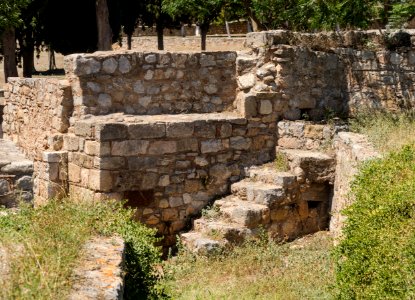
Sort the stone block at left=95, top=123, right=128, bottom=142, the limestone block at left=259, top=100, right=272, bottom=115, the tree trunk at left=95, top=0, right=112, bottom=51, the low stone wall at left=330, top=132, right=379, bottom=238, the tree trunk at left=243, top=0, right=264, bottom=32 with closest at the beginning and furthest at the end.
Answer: the low stone wall at left=330, top=132, right=379, bottom=238 → the stone block at left=95, top=123, right=128, bottom=142 → the limestone block at left=259, top=100, right=272, bottom=115 → the tree trunk at left=243, top=0, right=264, bottom=32 → the tree trunk at left=95, top=0, right=112, bottom=51

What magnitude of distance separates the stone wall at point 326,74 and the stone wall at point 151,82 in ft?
1.45

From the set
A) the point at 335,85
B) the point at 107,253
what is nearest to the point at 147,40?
the point at 335,85

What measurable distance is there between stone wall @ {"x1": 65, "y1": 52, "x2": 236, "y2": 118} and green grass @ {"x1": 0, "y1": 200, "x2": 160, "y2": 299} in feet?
7.41

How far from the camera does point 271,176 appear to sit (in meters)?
10.4

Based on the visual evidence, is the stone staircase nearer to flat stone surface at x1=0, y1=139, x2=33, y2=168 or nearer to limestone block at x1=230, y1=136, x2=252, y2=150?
limestone block at x1=230, y1=136, x2=252, y2=150

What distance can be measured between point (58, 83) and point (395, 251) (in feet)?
21.5

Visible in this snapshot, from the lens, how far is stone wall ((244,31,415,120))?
11.1m

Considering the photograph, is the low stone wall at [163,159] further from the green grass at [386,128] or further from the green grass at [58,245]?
the green grass at [386,128]

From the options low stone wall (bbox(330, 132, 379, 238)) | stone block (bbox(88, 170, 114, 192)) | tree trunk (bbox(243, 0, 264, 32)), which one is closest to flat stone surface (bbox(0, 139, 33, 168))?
stone block (bbox(88, 170, 114, 192))

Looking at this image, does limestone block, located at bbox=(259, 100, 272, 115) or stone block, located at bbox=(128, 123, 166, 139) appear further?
limestone block, located at bbox=(259, 100, 272, 115)

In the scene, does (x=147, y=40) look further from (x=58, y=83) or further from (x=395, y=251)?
(x=395, y=251)

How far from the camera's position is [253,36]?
1138cm

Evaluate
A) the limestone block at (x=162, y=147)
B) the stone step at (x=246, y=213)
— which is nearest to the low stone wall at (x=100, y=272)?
the stone step at (x=246, y=213)

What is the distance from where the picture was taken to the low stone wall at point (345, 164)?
28.5ft
